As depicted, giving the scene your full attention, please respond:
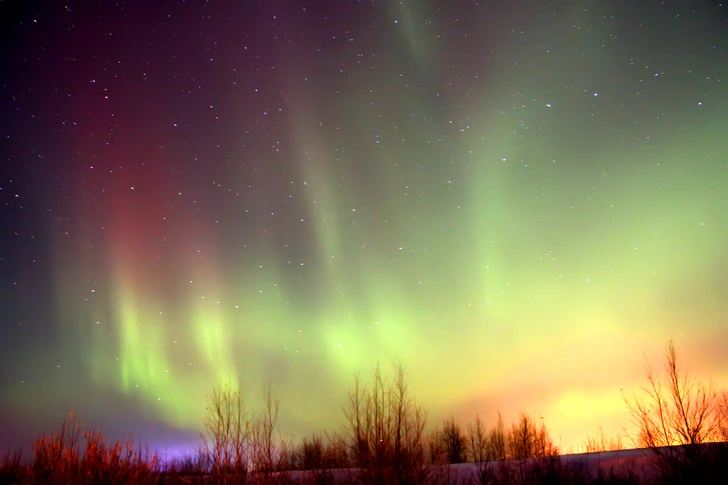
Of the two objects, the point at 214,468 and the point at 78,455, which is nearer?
the point at 78,455

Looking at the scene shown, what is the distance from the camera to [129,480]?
A: 1652cm

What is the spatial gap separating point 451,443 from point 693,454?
47.4m

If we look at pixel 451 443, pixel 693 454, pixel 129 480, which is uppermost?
pixel 129 480

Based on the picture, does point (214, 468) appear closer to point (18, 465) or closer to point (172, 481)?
point (18, 465)

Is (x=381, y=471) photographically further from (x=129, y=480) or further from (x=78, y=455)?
(x=78, y=455)

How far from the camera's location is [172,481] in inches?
1324

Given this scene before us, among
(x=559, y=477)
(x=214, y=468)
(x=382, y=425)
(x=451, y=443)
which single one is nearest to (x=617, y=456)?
(x=559, y=477)

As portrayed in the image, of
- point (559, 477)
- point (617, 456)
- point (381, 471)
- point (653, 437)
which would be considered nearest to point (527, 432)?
point (617, 456)

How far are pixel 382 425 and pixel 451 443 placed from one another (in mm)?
47299

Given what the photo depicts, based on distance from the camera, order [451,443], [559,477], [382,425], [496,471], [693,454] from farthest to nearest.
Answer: [451,443]
[496,471]
[559,477]
[382,425]
[693,454]

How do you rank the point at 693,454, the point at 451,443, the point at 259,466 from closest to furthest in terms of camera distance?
the point at 693,454 → the point at 259,466 → the point at 451,443

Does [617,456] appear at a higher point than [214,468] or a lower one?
lower

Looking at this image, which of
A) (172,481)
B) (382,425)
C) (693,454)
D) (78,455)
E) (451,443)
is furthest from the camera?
(451,443)

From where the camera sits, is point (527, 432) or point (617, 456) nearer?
point (617, 456)
